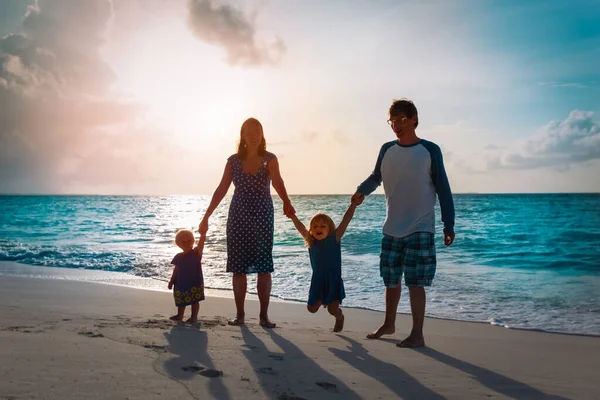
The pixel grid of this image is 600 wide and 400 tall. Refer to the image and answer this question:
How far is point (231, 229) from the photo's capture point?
5.23 metres

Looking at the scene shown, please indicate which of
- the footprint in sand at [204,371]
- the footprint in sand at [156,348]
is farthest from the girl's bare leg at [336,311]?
the footprint in sand at [204,371]

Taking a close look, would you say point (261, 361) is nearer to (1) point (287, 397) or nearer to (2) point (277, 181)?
(1) point (287, 397)

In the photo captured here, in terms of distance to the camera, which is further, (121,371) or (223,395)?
(121,371)

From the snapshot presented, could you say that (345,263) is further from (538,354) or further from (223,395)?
(223,395)

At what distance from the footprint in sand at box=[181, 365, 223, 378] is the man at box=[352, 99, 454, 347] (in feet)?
6.01

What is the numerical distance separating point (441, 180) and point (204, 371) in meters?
2.39

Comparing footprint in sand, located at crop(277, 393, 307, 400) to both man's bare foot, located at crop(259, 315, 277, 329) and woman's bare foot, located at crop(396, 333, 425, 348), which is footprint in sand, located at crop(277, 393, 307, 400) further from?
man's bare foot, located at crop(259, 315, 277, 329)

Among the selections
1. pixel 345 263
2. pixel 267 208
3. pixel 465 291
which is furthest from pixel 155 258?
pixel 267 208

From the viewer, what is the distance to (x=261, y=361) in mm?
3500

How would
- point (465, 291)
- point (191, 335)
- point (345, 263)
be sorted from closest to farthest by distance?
point (191, 335) < point (465, 291) < point (345, 263)

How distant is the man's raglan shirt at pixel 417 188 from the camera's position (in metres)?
4.34

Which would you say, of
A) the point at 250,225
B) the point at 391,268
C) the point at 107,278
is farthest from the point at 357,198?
the point at 107,278

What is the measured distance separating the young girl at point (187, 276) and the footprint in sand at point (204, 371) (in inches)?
80.1

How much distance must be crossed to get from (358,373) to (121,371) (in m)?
1.42
